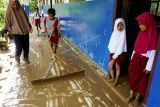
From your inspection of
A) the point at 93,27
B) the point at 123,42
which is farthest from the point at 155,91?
the point at 93,27

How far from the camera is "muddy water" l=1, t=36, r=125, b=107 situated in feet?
11.9

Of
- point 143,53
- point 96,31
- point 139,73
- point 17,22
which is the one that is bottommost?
point 139,73

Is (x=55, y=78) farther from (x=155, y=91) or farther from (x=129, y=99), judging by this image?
(x=155, y=91)

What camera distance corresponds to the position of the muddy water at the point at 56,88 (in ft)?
11.9

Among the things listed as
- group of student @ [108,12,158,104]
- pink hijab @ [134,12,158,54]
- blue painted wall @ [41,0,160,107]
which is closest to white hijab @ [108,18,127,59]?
group of student @ [108,12,158,104]

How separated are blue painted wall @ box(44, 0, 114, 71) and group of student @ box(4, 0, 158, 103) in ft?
2.19

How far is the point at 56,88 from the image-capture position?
4.17 meters

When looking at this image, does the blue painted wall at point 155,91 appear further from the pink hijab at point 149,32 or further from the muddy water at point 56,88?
the muddy water at point 56,88

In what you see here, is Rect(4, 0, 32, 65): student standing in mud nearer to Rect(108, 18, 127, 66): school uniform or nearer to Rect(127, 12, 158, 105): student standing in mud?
Rect(108, 18, 127, 66): school uniform

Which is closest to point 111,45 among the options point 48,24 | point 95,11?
point 95,11

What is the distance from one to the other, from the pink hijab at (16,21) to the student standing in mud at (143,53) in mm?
3337

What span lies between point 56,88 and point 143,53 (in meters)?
2.02

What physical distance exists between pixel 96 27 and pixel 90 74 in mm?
1364

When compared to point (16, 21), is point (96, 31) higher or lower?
lower
